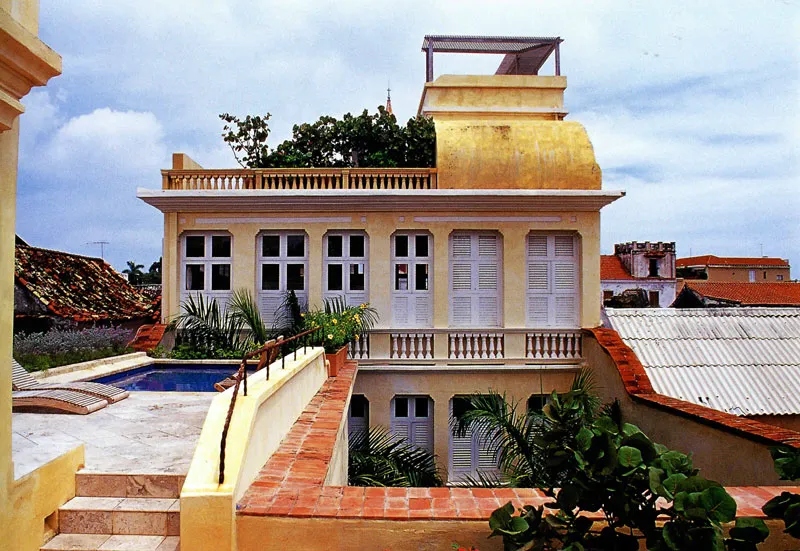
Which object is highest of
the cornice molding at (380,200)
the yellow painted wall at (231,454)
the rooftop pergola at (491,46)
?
the rooftop pergola at (491,46)

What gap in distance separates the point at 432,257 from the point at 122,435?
26.6 feet

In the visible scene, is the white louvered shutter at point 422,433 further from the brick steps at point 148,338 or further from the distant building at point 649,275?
the distant building at point 649,275

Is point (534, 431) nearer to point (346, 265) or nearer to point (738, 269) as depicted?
point (346, 265)

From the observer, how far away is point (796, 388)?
980 cm

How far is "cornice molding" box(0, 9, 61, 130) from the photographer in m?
3.07

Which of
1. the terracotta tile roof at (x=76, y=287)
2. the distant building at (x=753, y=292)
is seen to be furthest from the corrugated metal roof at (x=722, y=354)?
the distant building at (x=753, y=292)

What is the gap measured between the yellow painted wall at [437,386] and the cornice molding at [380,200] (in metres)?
3.55

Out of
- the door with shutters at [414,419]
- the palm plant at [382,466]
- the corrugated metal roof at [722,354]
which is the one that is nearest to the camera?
the palm plant at [382,466]

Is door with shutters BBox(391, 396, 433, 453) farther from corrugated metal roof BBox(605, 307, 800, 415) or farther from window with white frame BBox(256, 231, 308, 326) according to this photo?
corrugated metal roof BBox(605, 307, 800, 415)

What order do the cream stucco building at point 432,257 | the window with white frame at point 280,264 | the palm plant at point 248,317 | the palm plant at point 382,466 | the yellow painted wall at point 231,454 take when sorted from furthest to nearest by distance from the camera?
the window with white frame at point 280,264, the cream stucco building at point 432,257, the palm plant at point 248,317, the palm plant at point 382,466, the yellow painted wall at point 231,454

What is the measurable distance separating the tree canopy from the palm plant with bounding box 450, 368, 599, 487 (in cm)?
938

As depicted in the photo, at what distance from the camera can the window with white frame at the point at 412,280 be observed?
12852 millimetres

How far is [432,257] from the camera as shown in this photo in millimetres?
12859

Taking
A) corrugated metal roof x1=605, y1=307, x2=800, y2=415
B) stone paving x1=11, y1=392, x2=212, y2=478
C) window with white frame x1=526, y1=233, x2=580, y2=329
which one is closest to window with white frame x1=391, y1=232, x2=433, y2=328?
window with white frame x1=526, y1=233, x2=580, y2=329
